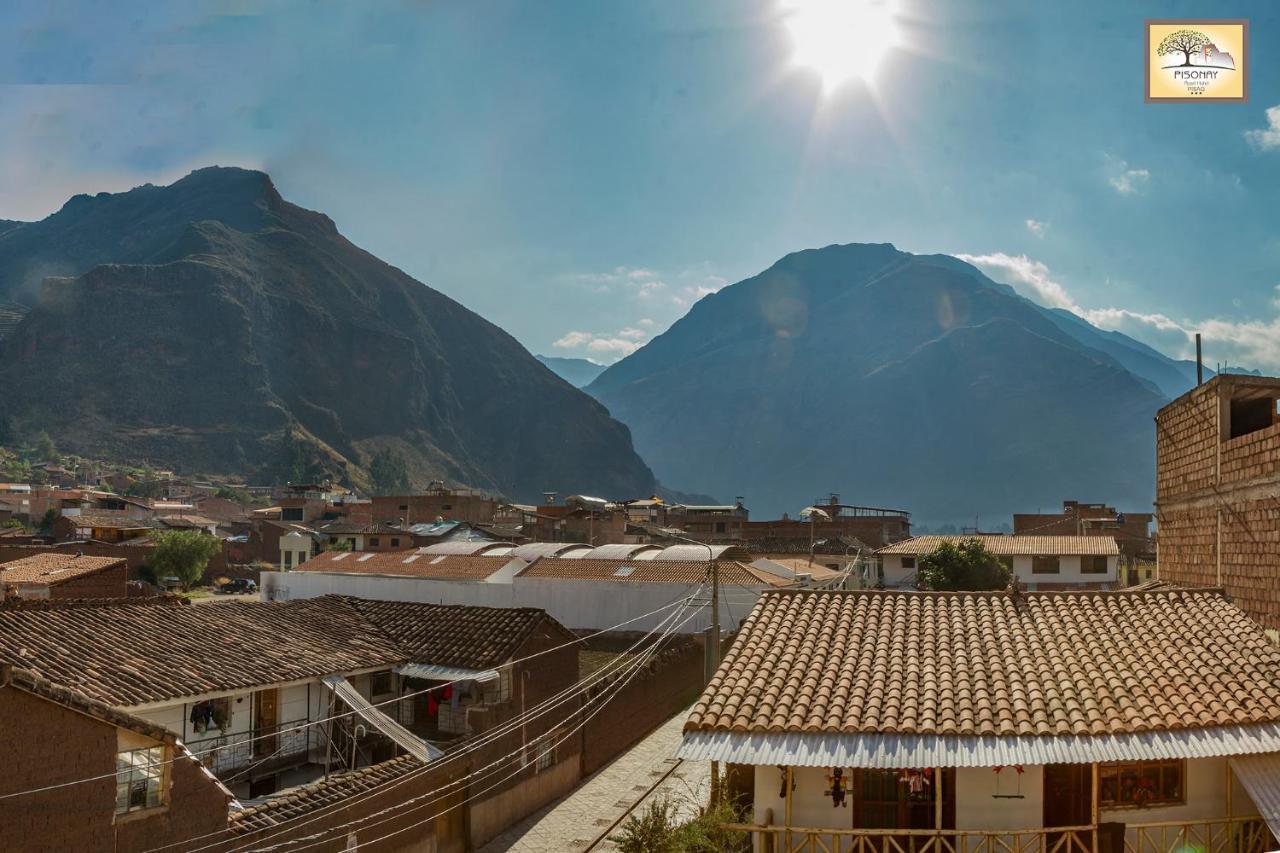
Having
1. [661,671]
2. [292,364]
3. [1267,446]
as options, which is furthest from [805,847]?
[292,364]

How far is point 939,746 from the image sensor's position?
11.4 m

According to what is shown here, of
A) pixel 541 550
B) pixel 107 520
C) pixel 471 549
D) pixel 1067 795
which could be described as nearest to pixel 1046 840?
pixel 1067 795

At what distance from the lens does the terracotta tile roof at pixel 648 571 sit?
3562cm

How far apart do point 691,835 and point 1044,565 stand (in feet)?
155

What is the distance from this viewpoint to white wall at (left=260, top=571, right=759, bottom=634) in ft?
114

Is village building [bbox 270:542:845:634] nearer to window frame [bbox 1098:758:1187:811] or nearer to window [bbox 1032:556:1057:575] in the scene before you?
window [bbox 1032:556:1057:575]

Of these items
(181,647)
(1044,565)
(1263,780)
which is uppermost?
(181,647)

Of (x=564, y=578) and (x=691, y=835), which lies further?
(x=564, y=578)

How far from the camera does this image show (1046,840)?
11953 millimetres

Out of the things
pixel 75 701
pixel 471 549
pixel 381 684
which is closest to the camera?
pixel 75 701

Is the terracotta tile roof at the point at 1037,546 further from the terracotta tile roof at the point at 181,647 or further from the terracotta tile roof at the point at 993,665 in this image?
the terracotta tile roof at the point at 181,647

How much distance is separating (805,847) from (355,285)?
192869mm

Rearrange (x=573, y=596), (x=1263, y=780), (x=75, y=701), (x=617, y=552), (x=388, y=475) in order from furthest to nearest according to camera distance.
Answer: (x=388, y=475) → (x=617, y=552) → (x=573, y=596) → (x=75, y=701) → (x=1263, y=780)

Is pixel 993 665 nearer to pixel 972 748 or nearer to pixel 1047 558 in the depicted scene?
pixel 972 748
